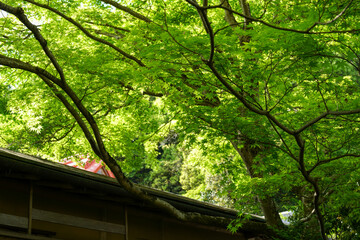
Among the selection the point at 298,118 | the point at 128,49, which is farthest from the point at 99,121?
the point at 298,118

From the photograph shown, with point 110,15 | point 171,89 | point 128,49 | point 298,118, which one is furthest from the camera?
point 110,15

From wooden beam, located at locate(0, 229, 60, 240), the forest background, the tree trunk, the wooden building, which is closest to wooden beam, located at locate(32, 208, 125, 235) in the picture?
the wooden building

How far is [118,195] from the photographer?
773 centimetres

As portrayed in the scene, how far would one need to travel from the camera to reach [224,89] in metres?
7.87

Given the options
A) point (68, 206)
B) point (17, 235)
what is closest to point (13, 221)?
point (17, 235)

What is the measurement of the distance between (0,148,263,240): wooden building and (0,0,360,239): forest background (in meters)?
0.60

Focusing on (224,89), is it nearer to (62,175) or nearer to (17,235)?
(62,175)

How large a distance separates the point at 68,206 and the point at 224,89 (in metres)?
3.83

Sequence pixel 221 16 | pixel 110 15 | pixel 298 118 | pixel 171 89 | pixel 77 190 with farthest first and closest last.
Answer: pixel 221 16 → pixel 110 15 → pixel 171 89 → pixel 298 118 → pixel 77 190

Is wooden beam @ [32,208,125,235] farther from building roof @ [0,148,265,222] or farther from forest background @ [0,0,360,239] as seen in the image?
forest background @ [0,0,360,239]

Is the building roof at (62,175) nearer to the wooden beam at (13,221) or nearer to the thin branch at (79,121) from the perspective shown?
the thin branch at (79,121)

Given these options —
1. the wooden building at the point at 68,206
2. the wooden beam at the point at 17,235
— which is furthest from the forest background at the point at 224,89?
the wooden beam at the point at 17,235

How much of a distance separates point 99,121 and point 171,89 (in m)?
4.58

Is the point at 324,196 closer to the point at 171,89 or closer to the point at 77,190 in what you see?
the point at 171,89
